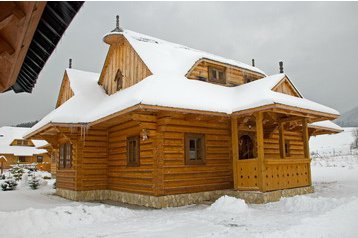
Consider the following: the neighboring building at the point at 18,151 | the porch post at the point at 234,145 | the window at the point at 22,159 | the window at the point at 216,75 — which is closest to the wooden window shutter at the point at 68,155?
the window at the point at 216,75

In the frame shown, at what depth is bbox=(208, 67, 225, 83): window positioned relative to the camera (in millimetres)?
14172

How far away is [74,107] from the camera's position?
543 inches

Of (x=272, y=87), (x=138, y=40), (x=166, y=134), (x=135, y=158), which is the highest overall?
(x=138, y=40)

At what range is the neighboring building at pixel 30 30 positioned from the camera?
3.21 metres

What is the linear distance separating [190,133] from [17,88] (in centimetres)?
594

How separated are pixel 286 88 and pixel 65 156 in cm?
1039

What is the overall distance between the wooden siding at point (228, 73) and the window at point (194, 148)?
2.81m

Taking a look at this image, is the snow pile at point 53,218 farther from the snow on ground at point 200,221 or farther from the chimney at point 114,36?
the chimney at point 114,36

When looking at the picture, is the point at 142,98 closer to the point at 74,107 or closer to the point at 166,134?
the point at 166,134

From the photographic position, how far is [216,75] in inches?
567

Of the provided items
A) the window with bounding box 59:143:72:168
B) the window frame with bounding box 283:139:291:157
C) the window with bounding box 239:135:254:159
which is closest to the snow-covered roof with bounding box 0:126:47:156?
the window with bounding box 59:143:72:168

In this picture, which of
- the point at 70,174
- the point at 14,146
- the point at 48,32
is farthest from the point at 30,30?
the point at 14,146

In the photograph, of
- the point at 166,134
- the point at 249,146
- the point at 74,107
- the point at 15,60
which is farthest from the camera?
the point at 249,146

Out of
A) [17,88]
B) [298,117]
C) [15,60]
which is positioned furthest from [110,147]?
[15,60]
